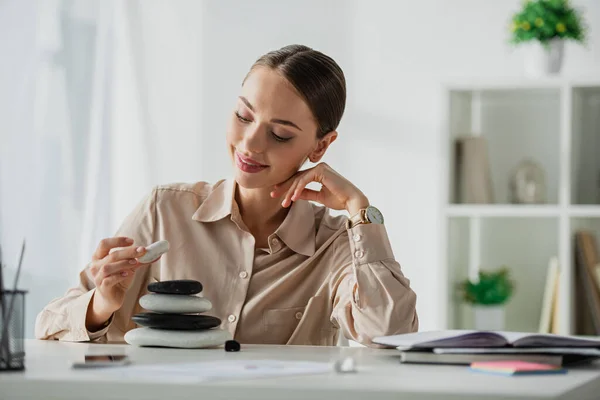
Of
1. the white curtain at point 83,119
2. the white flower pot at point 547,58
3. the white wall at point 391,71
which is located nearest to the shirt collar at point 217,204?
the white curtain at point 83,119

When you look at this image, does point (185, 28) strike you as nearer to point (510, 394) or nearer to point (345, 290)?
point (345, 290)

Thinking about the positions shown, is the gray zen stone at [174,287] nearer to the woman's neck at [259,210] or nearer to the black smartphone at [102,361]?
the black smartphone at [102,361]

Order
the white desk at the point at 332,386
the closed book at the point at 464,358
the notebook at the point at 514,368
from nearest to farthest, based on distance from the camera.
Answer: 1. the white desk at the point at 332,386
2. the notebook at the point at 514,368
3. the closed book at the point at 464,358

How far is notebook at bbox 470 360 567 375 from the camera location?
1.16 m

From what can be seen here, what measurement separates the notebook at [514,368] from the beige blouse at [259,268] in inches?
24.3

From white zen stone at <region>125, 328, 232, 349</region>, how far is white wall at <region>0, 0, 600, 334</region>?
2.73 m

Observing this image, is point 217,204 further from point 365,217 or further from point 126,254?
point 126,254

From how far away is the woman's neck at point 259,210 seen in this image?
2.07m

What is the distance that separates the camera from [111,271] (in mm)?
1633

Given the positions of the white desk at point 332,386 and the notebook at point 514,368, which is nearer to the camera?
the white desk at point 332,386

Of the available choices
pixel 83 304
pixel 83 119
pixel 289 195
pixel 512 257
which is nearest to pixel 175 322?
pixel 83 304

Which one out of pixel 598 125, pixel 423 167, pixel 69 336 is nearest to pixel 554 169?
pixel 598 125

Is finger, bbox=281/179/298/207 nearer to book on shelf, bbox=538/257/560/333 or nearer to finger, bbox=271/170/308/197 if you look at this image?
finger, bbox=271/170/308/197

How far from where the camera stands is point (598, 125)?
12.6 feet
